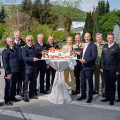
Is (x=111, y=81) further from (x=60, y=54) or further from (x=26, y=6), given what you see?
(x=26, y=6)

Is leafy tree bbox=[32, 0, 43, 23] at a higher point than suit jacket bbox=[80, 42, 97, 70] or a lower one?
higher

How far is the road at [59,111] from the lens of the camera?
5121 mm

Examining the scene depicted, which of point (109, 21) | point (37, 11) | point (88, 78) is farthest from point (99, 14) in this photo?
point (88, 78)

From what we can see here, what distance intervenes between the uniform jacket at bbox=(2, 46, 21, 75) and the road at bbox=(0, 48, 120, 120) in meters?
1.10

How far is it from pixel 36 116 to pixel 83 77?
2.12 meters

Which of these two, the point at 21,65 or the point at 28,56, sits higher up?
the point at 28,56

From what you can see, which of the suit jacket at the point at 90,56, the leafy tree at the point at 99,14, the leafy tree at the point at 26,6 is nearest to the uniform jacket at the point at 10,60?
the suit jacket at the point at 90,56

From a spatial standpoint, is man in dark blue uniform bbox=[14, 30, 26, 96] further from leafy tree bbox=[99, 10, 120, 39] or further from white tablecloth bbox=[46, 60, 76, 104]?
leafy tree bbox=[99, 10, 120, 39]

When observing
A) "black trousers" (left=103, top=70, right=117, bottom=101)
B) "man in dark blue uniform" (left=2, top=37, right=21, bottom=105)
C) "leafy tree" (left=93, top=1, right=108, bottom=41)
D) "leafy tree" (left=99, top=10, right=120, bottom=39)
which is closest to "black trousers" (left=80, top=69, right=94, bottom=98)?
"black trousers" (left=103, top=70, right=117, bottom=101)

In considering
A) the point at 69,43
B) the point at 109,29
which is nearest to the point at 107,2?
the point at 109,29

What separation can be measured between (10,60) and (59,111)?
208cm

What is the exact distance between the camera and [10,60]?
19.6 ft

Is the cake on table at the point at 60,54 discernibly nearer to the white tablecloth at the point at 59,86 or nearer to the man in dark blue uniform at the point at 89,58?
the white tablecloth at the point at 59,86

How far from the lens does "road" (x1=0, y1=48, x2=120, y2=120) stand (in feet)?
16.8
